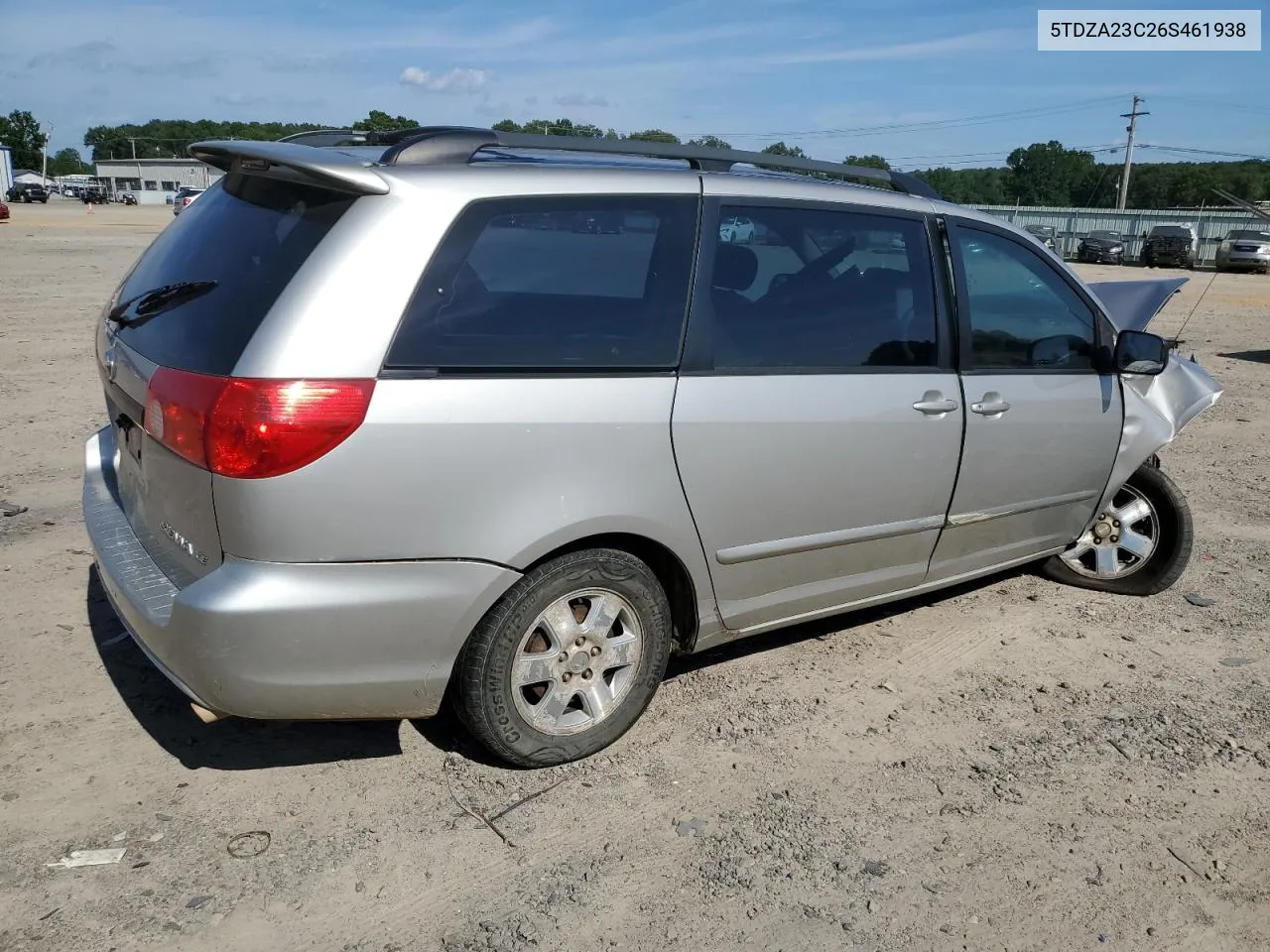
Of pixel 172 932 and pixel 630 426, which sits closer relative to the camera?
pixel 172 932

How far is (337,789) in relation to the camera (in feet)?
10.2

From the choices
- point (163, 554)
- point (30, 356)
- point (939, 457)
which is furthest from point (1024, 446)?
point (30, 356)

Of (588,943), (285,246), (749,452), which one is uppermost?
(285,246)

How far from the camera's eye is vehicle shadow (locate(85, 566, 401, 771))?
10.7 ft

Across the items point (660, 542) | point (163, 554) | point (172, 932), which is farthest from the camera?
point (660, 542)

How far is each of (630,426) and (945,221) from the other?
1.70m

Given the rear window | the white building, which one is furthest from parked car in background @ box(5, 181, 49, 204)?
the rear window

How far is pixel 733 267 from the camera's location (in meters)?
3.35

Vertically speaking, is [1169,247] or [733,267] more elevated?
[1169,247]

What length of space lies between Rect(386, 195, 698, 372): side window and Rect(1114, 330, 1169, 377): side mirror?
217 centimetres

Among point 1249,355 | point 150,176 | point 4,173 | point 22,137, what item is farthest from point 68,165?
point 1249,355

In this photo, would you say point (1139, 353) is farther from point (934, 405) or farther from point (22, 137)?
point (22, 137)

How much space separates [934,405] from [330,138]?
2.31m

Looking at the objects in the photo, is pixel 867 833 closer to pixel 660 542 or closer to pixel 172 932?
pixel 660 542
